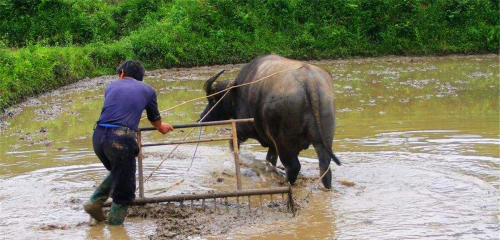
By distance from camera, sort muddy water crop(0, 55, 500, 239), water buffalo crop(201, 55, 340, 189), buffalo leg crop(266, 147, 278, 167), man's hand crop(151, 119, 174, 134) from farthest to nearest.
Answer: buffalo leg crop(266, 147, 278, 167) → water buffalo crop(201, 55, 340, 189) → man's hand crop(151, 119, 174, 134) → muddy water crop(0, 55, 500, 239)

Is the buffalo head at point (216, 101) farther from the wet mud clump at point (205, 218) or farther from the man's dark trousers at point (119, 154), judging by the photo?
the man's dark trousers at point (119, 154)

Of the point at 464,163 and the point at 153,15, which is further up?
the point at 153,15

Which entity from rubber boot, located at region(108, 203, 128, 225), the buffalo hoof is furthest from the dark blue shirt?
the buffalo hoof

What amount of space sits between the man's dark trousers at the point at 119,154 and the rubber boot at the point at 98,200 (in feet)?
0.32

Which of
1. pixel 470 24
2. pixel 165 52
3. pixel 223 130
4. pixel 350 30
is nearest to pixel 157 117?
pixel 223 130

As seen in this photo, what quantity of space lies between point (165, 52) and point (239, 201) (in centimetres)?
1264

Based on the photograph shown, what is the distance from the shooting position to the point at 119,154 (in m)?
6.28

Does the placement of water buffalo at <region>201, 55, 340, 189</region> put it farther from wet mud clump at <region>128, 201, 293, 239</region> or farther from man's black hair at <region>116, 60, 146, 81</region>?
man's black hair at <region>116, 60, 146, 81</region>

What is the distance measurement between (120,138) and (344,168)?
344 cm

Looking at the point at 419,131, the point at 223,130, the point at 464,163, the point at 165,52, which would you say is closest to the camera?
the point at 464,163

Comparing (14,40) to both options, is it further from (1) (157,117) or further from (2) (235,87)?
(1) (157,117)

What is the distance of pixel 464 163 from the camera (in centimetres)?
857

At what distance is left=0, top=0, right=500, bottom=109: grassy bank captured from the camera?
65.7ft

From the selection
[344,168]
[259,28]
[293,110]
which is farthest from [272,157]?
[259,28]
